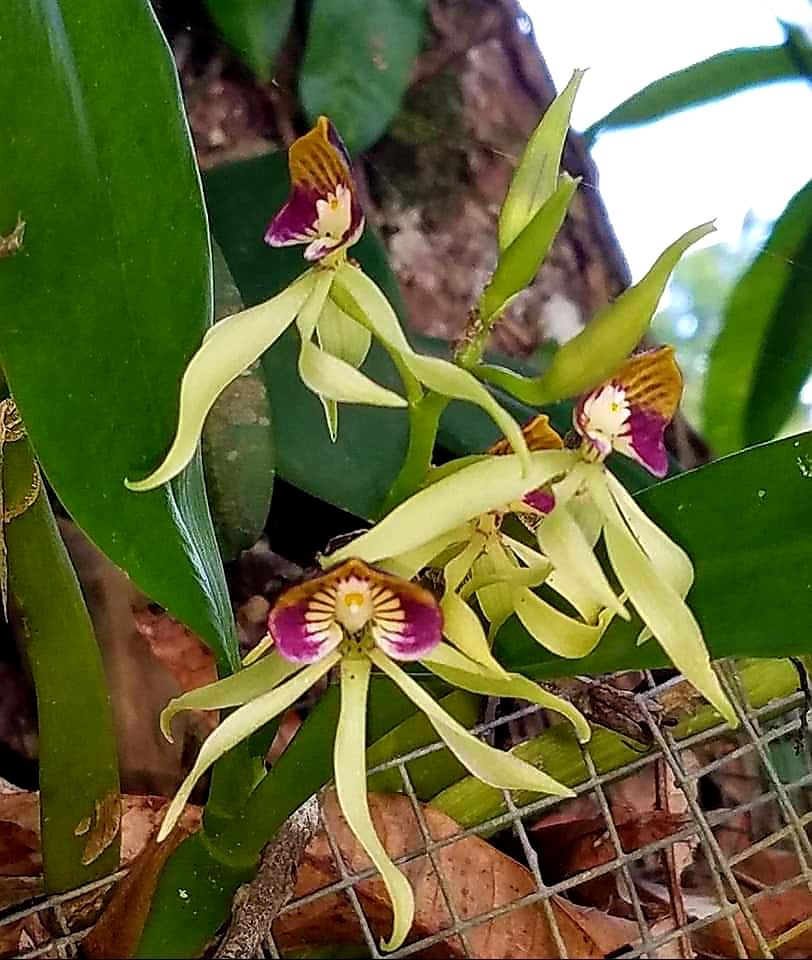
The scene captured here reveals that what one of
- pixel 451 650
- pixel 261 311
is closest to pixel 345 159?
pixel 261 311

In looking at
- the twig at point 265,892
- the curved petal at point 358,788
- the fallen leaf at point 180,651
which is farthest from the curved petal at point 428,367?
the fallen leaf at point 180,651

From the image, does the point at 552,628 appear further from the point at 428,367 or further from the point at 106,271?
the point at 106,271

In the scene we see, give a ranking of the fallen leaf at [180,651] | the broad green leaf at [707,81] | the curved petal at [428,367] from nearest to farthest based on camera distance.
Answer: the curved petal at [428,367] < the fallen leaf at [180,651] < the broad green leaf at [707,81]

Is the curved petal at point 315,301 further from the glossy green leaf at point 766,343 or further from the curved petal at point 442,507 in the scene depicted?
the glossy green leaf at point 766,343

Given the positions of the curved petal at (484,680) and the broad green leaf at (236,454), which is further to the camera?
the broad green leaf at (236,454)

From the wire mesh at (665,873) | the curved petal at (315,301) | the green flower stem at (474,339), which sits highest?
the curved petal at (315,301)

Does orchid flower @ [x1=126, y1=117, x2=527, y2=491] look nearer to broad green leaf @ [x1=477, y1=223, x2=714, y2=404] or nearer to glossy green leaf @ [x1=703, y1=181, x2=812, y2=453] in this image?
broad green leaf @ [x1=477, y1=223, x2=714, y2=404]

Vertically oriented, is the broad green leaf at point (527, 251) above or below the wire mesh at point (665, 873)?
above

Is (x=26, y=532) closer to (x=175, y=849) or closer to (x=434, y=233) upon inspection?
(x=175, y=849)

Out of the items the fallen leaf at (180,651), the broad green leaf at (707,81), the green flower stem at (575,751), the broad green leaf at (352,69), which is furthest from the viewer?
the broad green leaf at (707,81)
